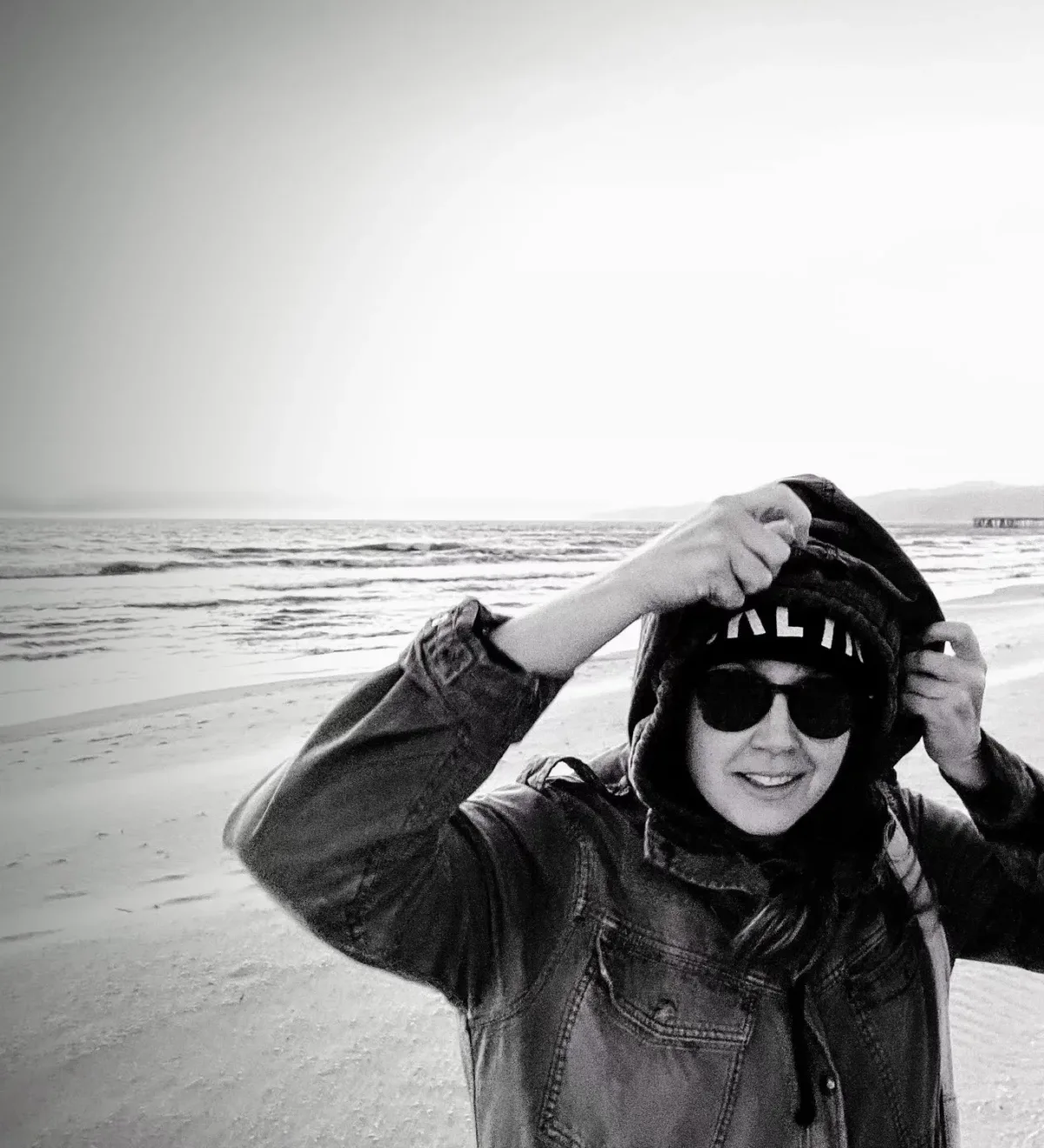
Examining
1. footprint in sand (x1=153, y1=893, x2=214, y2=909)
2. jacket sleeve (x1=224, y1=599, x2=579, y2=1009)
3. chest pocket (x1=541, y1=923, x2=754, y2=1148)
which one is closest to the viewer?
jacket sleeve (x1=224, y1=599, x2=579, y2=1009)

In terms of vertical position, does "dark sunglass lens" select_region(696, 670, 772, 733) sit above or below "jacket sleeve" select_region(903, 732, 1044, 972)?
above

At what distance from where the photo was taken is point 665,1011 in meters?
1.33

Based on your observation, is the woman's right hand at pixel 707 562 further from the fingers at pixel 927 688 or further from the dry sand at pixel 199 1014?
the dry sand at pixel 199 1014

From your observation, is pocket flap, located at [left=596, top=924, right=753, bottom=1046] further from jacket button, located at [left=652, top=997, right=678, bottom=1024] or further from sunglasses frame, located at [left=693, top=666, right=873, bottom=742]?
sunglasses frame, located at [left=693, top=666, right=873, bottom=742]

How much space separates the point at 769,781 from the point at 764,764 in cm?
3

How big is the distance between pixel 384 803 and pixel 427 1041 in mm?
2654

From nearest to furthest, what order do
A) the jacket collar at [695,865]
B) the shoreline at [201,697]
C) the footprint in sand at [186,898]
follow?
the jacket collar at [695,865] → the footprint in sand at [186,898] → the shoreline at [201,697]

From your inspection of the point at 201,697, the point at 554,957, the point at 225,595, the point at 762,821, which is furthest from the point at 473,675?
the point at 225,595

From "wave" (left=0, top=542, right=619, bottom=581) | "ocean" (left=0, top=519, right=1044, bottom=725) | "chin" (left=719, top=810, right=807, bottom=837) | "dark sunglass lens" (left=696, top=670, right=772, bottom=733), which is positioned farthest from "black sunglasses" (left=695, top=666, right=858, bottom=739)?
"wave" (left=0, top=542, right=619, bottom=581)

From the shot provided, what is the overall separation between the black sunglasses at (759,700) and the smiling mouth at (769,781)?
0.27 feet

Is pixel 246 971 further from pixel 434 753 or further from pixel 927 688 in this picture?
pixel 927 688

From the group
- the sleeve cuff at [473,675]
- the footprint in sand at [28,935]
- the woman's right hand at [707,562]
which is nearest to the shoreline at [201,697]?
the footprint in sand at [28,935]

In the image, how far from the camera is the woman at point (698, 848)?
1.20m

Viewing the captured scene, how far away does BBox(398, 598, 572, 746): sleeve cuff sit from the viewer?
1.22 m
